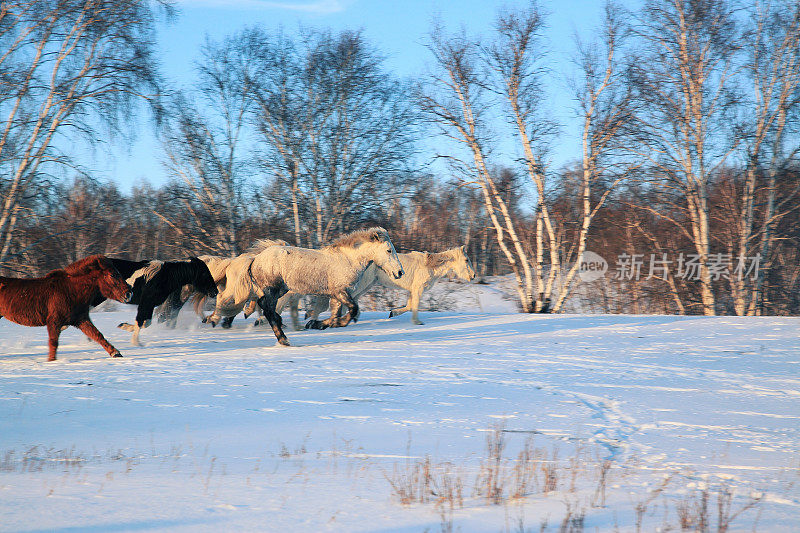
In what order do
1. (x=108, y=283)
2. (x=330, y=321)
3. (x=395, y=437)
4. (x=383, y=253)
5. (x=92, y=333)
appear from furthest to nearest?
(x=330, y=321), (x=383, y=253), (x=108, y=283), (x=92, y=333), (x=395, y=437)

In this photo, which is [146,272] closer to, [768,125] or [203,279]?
[203,279]

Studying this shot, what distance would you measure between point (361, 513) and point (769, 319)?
1488 centimetres

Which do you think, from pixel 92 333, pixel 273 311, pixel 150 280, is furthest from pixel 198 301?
pixel 92 333

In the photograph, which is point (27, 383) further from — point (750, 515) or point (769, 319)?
point (769, 319)

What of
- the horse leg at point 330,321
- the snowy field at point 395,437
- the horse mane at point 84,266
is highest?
the horse mane at point 84,266

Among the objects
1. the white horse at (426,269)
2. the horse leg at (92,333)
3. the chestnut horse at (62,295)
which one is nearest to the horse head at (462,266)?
the white horse at (426,269)

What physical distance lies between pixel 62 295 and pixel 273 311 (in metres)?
3.42

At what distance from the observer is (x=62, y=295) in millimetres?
8961

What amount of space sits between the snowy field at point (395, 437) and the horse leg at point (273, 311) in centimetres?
37

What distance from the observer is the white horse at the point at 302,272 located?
1144 centimetres

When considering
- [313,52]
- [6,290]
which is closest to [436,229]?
[313,52]

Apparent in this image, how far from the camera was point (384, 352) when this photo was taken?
35.2 ft

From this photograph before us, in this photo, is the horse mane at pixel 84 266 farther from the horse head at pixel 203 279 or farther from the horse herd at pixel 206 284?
the horse head at pixel 203 279

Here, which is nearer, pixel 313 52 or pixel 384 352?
pixel 384 352
